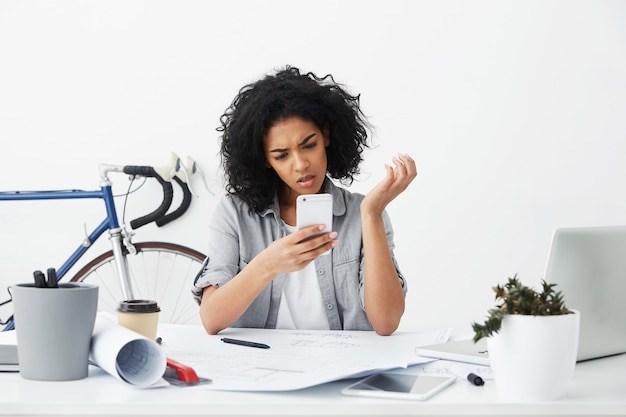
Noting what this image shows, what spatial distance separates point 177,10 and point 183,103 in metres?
0.38

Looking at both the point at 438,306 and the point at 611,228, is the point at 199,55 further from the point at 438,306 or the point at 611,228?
the point at 611,228

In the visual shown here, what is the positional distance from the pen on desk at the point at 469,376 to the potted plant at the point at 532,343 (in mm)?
72

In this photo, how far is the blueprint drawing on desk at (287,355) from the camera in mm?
965

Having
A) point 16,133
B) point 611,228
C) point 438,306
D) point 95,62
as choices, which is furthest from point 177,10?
point 611,228

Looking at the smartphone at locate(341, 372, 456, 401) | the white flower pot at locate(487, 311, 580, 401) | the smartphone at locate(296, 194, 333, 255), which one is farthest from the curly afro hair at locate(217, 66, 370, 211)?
the white flower pot at locate(487, 311, 580, 401)

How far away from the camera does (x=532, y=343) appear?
2.81 ft

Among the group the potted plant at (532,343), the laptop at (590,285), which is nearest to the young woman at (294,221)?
the laptop at (590,285)

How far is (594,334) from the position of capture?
3.71 ft

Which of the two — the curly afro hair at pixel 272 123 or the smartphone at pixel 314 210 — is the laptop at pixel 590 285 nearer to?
the smartphone at pixel 314 210

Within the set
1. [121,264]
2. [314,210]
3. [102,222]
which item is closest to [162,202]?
[102,222]

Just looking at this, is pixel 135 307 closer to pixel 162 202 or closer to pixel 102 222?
pixel 102 222

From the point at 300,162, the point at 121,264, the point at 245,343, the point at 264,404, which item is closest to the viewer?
the point at 264,404

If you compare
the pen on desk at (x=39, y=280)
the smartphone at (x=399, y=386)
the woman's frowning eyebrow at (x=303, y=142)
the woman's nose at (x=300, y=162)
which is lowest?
the smartphone at (x=399, y=386)

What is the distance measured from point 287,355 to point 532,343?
440 millimetres
